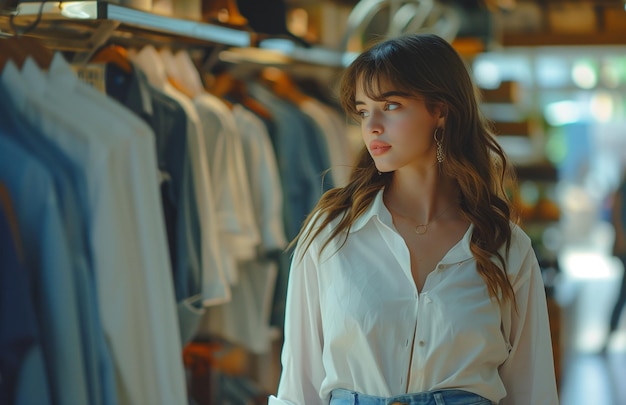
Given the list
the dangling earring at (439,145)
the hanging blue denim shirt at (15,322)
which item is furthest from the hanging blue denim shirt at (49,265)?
the dangling earring at (439,145)

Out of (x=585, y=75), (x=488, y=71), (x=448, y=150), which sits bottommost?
(x=448, y=150)

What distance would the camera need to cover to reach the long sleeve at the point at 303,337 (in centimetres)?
232

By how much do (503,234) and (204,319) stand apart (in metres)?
2.45

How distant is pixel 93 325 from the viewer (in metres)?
2.65

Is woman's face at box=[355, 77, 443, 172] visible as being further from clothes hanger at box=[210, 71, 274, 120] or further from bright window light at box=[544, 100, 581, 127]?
bright window light at box=[544, 100, 581, 127]

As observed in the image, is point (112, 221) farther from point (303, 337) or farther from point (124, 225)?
point (303, 337)

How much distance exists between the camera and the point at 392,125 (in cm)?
222

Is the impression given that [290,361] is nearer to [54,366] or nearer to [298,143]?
[54,366]

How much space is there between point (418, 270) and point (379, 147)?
29 centimetres

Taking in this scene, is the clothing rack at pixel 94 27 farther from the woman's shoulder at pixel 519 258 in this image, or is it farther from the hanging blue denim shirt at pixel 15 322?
the woman's shoulder at pixel 519 258

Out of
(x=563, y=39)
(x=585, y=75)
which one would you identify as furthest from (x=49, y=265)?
(x=585, y=75)

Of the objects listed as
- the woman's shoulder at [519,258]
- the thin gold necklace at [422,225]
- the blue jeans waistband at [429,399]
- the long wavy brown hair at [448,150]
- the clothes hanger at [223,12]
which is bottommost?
the blue jeans waistband at [429,399]

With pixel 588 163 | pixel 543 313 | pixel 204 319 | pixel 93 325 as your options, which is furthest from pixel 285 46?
pixel 588 163

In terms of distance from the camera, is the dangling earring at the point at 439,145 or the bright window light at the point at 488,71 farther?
the bright window light at the point at 488,71
